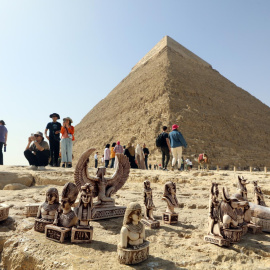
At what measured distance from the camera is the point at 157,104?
147ft

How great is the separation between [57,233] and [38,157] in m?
5.06

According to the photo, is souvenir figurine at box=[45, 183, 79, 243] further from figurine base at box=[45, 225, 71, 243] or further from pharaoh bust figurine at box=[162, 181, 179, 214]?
pharaoh bust figurine at box=[162, 181, 179, 214]

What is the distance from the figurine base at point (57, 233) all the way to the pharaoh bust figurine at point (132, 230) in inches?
24.3

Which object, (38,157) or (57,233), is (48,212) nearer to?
(57,233)

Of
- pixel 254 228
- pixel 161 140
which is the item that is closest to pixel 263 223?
pixel 254 228

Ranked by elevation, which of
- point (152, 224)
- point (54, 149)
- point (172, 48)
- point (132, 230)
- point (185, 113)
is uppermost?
point (172, 48)

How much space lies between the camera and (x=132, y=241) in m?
1.99

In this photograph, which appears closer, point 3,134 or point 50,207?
point 50,207

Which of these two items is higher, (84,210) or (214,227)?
(84,210)

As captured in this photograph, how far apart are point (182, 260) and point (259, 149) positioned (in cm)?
4627

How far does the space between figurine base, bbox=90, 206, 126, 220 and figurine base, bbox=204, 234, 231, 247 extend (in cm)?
118

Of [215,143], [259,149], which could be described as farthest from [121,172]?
[259,149]

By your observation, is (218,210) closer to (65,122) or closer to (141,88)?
(65,122)

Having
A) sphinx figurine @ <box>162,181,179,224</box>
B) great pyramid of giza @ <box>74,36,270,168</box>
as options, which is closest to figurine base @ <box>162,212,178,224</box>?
sphinx figurine @ <box>162,181,179,224</box>
